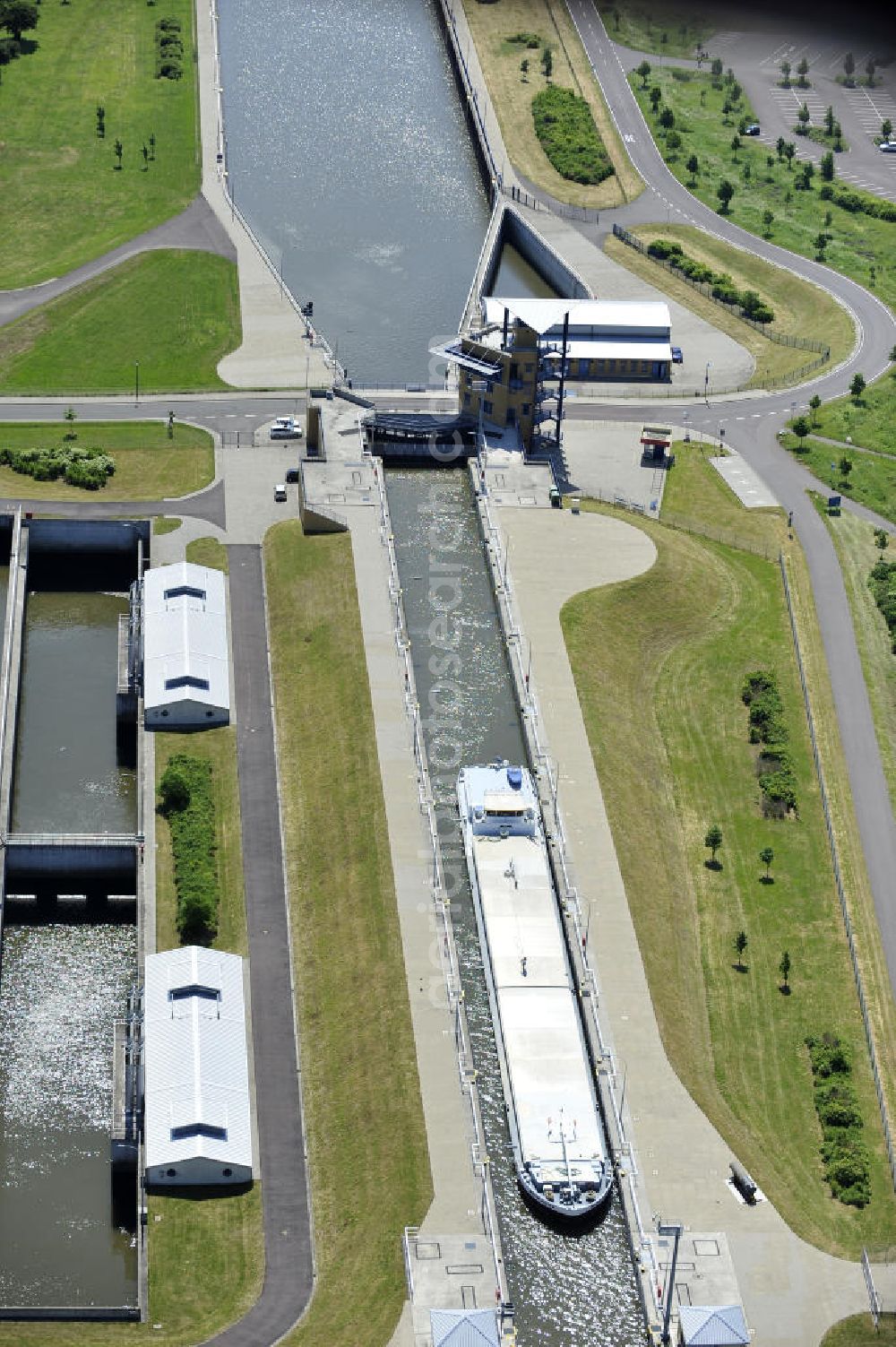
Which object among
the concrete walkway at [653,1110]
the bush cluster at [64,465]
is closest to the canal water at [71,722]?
the bush cluster at [64,465]

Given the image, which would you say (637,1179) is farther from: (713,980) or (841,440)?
(841,440)

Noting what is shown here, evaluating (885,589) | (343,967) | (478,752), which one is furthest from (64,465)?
(885,589)

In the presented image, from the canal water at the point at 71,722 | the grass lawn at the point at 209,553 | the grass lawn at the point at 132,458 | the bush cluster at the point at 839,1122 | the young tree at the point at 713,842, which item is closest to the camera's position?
the bush cluster at the point at 839,1122

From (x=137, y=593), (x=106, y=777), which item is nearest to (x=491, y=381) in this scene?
(x=137, y=593)

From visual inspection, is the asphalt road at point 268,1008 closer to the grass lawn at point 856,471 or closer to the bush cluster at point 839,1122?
the bush cluster at point 839,1122

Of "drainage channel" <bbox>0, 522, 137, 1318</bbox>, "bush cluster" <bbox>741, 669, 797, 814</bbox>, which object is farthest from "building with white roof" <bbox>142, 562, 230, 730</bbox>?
"bush cluster" <bbox>741, 669, 797, 814</bbox>

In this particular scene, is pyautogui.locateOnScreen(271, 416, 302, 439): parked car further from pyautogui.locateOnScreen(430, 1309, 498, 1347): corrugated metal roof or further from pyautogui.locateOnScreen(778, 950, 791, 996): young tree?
pyautogui.locateOnScreen(430, 1309, 498, 1347): corrugated metal roof

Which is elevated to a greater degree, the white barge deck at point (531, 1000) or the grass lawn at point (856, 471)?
the grass lawn at point (856, 471)

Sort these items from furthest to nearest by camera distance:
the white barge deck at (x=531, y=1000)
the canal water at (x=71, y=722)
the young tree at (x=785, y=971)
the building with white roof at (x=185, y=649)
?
1. the building with white roof at (x=185, y=649)
2. the canal water at (x=71, y=722)
3. the young tree at (x=785, y=971)
4. the white barge deck at (x=531, y=1000)
